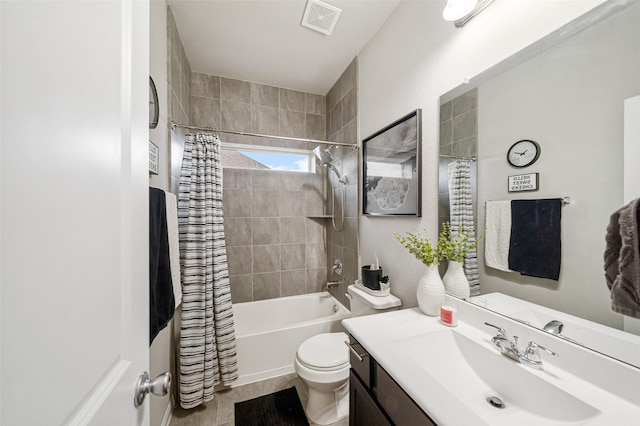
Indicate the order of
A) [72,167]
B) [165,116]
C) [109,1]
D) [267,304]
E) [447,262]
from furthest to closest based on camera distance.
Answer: [267,304]
[165,116]
[447,262]
[109,1]
[72,167]

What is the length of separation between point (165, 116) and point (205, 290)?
1.16 metres

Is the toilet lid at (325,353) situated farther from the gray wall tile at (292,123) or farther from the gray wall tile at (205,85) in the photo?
the gray wall tile at (205,85)

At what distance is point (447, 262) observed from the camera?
1151 millimetres

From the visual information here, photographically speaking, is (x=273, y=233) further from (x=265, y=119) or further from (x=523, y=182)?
(x=523, y=182)

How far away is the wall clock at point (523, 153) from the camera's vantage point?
83cm

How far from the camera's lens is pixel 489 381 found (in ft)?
2.69

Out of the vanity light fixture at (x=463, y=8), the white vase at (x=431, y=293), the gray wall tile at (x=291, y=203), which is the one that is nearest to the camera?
the vanity light fixture at (x=463, y=8)

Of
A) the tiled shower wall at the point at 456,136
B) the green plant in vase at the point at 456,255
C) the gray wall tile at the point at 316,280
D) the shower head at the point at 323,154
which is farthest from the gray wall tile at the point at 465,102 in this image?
the gray wall tile at the point at 316,280

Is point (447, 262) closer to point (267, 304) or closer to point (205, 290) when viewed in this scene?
point (205, 290)

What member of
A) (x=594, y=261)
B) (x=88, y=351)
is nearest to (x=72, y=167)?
(x=88, y=351)

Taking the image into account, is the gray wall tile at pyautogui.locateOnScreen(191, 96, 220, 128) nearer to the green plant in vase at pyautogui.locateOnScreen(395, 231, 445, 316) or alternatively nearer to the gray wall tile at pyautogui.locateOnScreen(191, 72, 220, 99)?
the gray wall tile at pyautogui.locateOnScreen(191, 72, 220, 99)

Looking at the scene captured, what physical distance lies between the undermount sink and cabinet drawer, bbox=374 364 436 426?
0.33 feet

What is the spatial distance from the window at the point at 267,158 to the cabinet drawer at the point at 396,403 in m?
2.08

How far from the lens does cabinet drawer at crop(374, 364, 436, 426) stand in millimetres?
642
